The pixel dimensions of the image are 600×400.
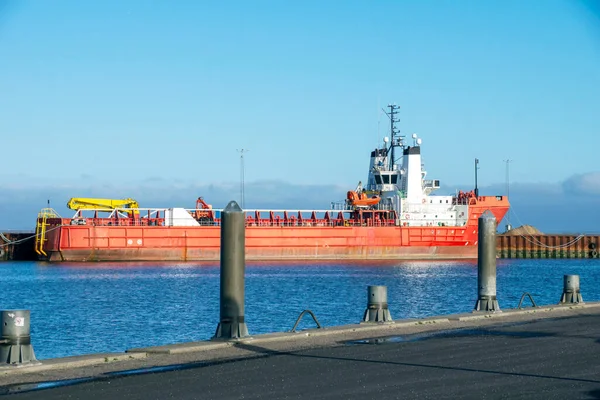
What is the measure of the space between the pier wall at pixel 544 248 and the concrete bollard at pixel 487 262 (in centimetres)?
6094

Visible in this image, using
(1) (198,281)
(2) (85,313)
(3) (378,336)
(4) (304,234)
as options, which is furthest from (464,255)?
(3) (378,336)

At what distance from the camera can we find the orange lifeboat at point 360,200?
64.7 metres

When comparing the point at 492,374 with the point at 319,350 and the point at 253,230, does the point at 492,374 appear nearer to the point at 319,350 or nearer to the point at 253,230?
the point at 319,350

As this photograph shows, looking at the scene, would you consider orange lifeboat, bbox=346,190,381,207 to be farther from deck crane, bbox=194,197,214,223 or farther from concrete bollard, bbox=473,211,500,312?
concrete bollard, bbox=473,211,500,312

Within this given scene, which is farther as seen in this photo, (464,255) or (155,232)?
(464,255)

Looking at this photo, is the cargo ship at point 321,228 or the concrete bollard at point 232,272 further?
the cargo ship at point 321,228

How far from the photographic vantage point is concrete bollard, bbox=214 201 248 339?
497 inches

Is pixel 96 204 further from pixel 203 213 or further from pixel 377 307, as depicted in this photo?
pixel 377 307

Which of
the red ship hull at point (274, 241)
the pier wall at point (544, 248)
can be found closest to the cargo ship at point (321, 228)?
the red ship hull at point (274, 241)

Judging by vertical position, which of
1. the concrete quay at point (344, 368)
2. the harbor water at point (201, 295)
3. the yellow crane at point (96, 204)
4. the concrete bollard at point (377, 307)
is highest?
the yellow crane at point (96, 204)

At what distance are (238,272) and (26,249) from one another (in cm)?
5821

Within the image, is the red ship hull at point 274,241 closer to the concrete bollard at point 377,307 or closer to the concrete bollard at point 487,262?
the concrete bollard at point 487,262

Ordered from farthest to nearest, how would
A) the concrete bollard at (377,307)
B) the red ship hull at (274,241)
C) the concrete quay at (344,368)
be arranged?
the red ship hull at (274,241), the concrete bollard at (377,307), the concrete quay at (344,368)

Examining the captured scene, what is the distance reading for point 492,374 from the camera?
954 cm
